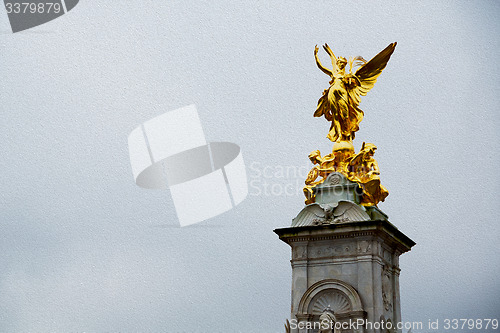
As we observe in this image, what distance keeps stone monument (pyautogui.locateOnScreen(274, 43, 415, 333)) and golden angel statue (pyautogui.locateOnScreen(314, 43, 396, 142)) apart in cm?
3

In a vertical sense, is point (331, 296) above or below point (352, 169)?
below

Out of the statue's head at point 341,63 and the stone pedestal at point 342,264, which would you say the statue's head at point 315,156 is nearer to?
the stone pedestal at point 342,264

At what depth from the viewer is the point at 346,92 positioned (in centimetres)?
2148

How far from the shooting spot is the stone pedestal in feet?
62.7

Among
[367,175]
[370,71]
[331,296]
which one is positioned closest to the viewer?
[331,296]

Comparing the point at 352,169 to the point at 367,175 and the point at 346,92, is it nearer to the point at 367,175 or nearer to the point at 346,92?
the point at 367,175

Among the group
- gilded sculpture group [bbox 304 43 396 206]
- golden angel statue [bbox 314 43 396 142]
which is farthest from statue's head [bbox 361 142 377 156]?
golden angel statue [bbox 314 43 396 142]

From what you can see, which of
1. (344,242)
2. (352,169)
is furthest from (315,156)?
(344,242)

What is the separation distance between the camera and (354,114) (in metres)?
21.5

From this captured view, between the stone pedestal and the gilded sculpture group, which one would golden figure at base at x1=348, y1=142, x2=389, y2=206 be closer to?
the gilded sculpture group

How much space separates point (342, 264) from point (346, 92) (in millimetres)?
5150

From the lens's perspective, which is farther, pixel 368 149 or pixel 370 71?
pixel 370 71

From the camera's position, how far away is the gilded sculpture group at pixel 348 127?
812 inches

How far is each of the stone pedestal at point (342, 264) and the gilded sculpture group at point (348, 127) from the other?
2.20 feet
